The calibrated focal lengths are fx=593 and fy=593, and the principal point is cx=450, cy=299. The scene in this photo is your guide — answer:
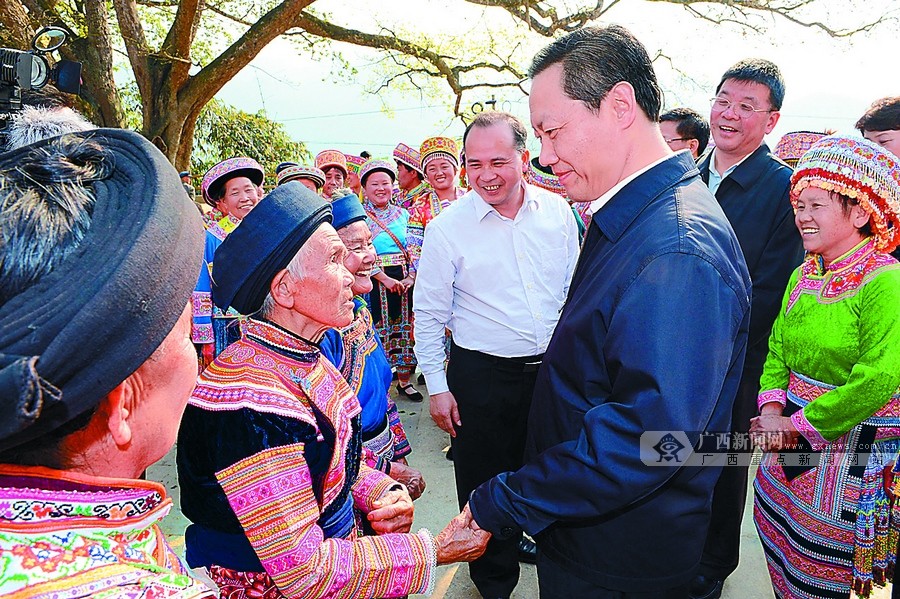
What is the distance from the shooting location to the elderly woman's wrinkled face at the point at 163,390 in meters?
0.85

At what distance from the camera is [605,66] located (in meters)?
1.67

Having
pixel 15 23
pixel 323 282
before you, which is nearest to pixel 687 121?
pixel 323 282

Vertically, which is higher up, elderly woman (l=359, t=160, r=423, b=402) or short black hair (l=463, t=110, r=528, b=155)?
short black hair (l=463, t=110, r=528, b=155)

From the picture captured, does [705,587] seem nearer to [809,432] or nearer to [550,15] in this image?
[809,432]

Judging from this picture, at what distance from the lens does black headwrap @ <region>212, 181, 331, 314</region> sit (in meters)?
1.59

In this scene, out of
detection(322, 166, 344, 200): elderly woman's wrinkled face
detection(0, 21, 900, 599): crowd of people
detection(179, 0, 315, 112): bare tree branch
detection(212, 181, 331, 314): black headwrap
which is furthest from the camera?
detection(179, 0, 315, 112): bare tree branch

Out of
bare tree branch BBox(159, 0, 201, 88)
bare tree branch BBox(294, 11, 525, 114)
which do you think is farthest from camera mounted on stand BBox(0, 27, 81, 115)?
bare tree branch BBox(294, 11, 525, 114)

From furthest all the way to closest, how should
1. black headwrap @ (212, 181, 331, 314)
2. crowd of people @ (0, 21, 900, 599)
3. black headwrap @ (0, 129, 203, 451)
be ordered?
black headwrap @ (212, 181, 331, 314)
crowd of people @ (0, 21, 900, 599)
black headwrap @ (0, 129, 203, 451)

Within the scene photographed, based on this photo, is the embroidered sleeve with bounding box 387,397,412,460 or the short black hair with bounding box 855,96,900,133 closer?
the embroidered sleeve with bounding box 387,397,412,460

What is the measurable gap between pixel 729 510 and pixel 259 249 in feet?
8.27

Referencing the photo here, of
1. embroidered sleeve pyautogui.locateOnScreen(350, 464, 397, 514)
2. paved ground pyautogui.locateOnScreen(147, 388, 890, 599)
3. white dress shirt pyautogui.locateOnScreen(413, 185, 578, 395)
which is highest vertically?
white dress shirt pyautogui.locateOnScreen(413, 185, 578, 395)

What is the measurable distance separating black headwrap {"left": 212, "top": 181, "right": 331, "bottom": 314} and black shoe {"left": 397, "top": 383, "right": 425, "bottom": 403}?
419 cm

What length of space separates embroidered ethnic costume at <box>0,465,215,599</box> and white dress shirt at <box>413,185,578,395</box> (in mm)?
2137

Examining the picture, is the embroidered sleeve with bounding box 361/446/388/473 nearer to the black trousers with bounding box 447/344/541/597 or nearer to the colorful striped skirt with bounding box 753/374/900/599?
the black trousers with bounding box 447/344/541/597
